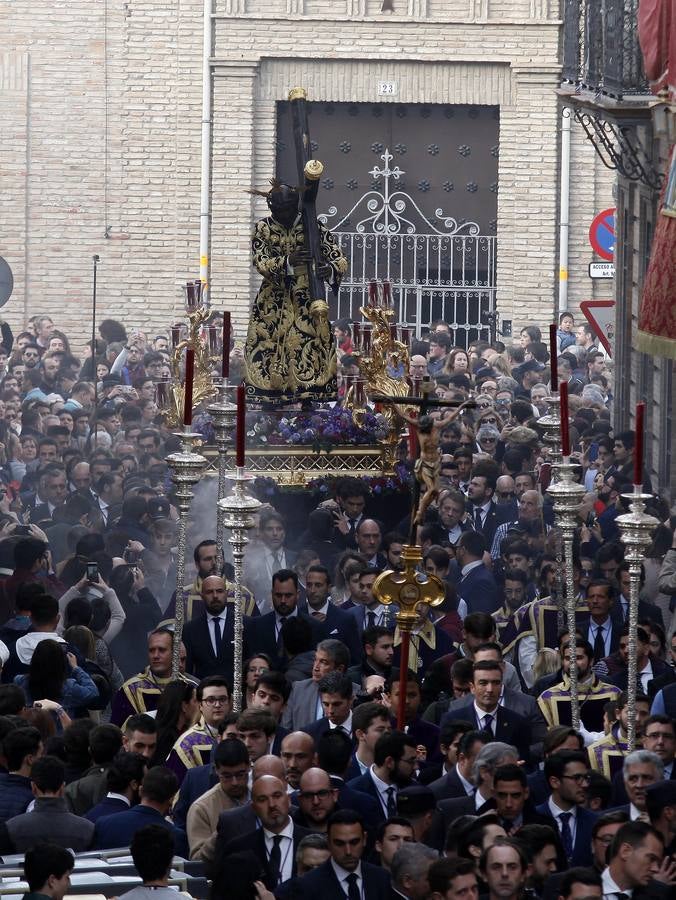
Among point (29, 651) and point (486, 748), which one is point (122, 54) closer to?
point (29, 651)

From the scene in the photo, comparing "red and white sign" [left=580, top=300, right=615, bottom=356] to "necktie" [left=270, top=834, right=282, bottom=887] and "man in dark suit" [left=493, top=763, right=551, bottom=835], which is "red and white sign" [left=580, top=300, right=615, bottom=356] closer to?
"man in dark suit" [left=493, top=763, right=551, bottom=835]

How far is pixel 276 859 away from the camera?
372 inches

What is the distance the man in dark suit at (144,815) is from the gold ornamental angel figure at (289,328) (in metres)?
7.09

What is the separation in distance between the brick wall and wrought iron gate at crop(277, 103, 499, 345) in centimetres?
30

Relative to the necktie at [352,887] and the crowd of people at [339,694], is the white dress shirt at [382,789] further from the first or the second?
the necktie at [352,887]

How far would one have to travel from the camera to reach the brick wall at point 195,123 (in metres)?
28.5

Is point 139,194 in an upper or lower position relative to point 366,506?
upper

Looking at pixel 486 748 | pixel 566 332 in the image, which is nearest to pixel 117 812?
pixel 486 748

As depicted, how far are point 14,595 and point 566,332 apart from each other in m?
12.5

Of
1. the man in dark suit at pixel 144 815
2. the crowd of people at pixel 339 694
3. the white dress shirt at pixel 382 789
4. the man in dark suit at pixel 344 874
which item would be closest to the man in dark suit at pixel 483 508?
the crowd of people at pixel 339 694

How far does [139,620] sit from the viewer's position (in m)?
13.8

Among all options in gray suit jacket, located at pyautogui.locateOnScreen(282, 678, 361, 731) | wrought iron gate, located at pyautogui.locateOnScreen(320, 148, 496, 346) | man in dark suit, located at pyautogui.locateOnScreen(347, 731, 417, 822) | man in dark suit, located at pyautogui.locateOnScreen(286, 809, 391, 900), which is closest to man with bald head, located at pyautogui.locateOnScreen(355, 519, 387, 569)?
gray suit jacket, located at pyautogui.locateOnScreen(282, 678, 361, 731)

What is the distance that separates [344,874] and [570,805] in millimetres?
1248

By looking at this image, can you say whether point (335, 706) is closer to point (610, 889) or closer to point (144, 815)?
point (144, 815)
